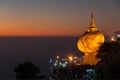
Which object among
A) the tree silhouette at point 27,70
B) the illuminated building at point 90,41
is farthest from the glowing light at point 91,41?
the tree silhouette at point 27,70

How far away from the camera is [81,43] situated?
78.2 meters

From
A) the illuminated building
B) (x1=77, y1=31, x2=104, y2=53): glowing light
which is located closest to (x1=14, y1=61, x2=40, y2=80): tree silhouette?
the illuminated building

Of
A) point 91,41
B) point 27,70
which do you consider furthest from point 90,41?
point 27,70

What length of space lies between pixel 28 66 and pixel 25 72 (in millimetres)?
393

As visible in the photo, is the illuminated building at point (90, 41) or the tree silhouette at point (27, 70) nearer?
the tree silhouette at point (27, 70)

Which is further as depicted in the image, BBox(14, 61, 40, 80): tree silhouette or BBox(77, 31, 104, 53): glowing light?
BBox(77, 31, 104, 53): glowing light

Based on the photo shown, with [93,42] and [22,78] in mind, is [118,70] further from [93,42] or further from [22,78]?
[93,42]

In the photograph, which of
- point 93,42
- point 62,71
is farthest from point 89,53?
point 62,71

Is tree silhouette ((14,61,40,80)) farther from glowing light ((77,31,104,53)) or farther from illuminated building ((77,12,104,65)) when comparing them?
glowing light ((77,31,104,53))

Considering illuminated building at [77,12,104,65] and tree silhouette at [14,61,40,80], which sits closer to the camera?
tree silhouette at [14,61,40,80]

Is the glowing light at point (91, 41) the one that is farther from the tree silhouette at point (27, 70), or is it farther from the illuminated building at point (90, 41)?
the tree silhouette at point (27, 70)

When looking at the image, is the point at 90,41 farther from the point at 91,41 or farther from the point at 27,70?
the point at 27,70

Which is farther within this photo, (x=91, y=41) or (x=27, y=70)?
(x=91, y=41)

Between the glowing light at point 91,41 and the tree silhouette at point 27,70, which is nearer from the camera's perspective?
the tree silhouette at point 27,70
